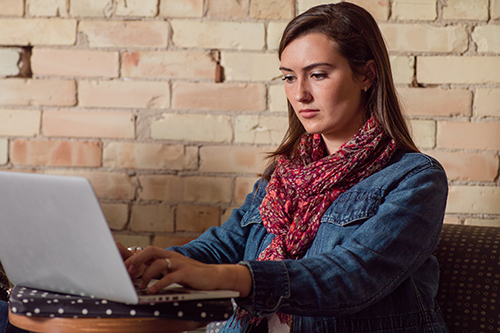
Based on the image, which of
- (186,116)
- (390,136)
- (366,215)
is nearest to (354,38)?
(390,136)

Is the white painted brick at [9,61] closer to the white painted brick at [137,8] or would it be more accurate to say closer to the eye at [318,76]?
the white painted brick at [137,8]

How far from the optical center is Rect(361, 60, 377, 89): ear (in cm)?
107

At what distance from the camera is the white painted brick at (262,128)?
146 cm

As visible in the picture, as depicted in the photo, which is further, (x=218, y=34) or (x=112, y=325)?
(x=218, y=34)

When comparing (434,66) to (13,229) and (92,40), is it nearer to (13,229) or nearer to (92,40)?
(92,40)

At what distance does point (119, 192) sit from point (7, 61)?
0.55 meters

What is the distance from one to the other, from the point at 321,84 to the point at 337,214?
0.28 metres

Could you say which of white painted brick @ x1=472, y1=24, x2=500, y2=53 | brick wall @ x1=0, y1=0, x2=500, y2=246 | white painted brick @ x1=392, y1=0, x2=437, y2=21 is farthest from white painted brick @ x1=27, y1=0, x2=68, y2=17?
white painted brick @ x1=472, y1=24, x2=500, y2=53

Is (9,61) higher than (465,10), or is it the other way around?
(465,10)

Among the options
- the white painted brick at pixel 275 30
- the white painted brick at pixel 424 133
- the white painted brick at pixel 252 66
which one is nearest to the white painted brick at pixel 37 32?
the white painted brick at pixel 252 66

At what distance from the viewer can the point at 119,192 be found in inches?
59.4

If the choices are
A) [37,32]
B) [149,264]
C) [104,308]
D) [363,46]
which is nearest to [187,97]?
[37,32]

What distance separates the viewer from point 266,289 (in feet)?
2.22

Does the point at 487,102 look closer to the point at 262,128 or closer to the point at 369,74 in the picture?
the point at 369,74
